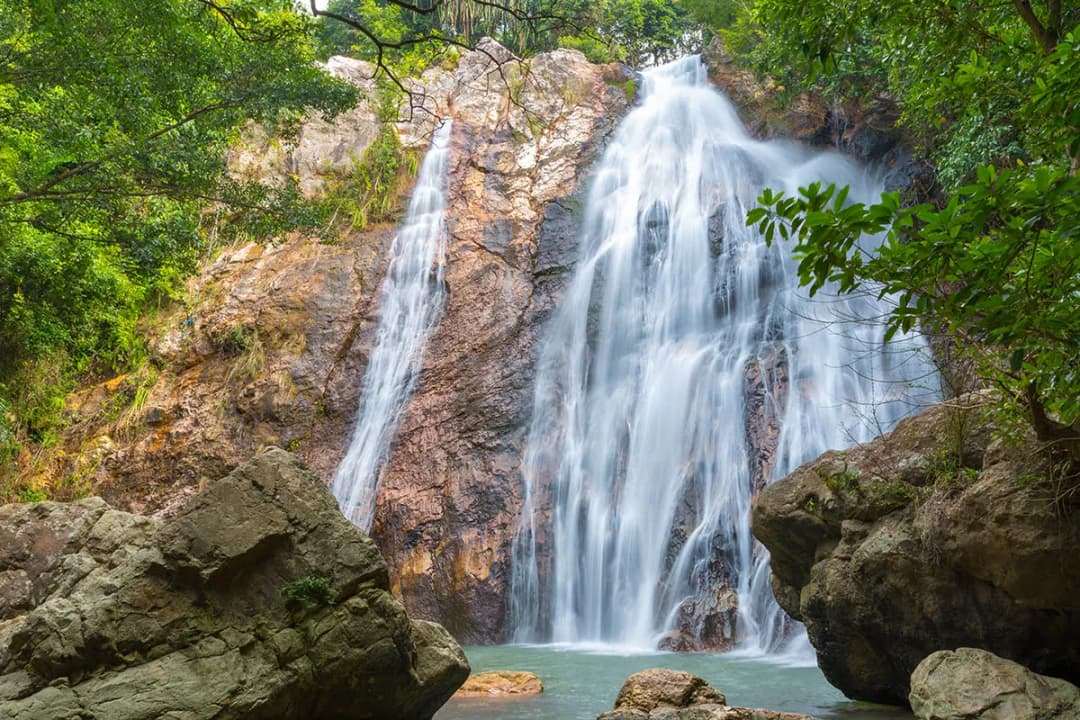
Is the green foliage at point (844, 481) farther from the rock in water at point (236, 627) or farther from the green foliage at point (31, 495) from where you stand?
the green foliage at point (31, 495)

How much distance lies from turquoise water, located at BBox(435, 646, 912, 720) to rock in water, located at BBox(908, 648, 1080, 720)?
1373mm

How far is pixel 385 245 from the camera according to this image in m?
20.6

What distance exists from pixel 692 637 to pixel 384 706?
6.82 meters

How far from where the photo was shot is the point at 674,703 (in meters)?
6.52

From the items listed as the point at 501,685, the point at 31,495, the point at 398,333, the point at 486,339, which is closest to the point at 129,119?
the point at 501,685

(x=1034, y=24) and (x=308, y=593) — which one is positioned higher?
(x=1034, y=24)

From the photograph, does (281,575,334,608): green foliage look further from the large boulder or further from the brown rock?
the large boulder

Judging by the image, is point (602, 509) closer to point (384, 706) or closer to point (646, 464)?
point (646, 464)

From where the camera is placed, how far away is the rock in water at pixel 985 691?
17.2 feet

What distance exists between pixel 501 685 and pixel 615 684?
1.26 m

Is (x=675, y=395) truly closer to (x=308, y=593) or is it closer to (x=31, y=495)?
(x=308, y=593)

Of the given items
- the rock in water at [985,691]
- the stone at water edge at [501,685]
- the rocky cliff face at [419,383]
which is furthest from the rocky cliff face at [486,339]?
the rock in water at [985,691]

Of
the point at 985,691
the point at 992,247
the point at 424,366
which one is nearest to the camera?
the point at 992,247

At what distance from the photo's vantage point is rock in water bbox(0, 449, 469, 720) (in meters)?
5.45
